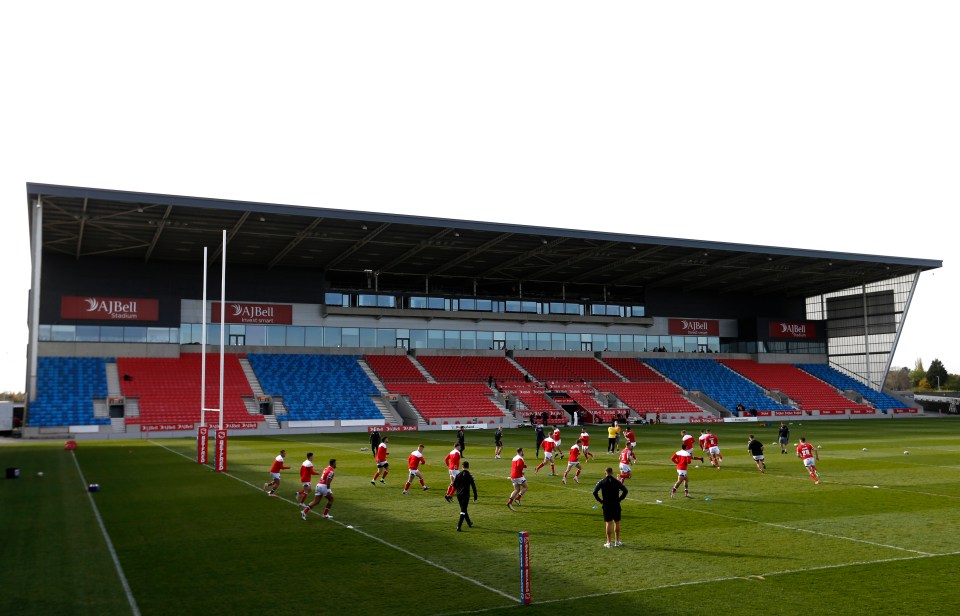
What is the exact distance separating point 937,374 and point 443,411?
136557 millimetres

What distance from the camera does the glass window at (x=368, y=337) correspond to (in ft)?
241

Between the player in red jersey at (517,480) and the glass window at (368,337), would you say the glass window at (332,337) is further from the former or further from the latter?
the player in red jersey at (517,480)

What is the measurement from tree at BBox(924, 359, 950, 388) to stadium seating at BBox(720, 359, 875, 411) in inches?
3469

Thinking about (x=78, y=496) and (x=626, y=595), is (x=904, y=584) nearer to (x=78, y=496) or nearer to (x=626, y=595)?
(x=626, y=595)

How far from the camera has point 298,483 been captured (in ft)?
88.3

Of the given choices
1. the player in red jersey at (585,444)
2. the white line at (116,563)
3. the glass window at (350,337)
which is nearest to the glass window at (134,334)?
the glass window at (350,337)

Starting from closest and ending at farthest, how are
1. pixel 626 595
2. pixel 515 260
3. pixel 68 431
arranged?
pixel 626 595 < pixel 68 431 < pixel 515 260

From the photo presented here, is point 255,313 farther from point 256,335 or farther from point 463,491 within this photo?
point 463,491

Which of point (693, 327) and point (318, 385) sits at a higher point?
point (693, 327)

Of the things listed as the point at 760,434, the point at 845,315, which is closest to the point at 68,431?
the point at 760,434

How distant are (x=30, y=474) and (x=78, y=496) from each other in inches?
319

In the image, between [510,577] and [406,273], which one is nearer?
[510,577]

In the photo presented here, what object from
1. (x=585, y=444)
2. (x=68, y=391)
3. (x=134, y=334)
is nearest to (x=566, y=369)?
(x=134, y=334)

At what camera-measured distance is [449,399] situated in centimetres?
6512
